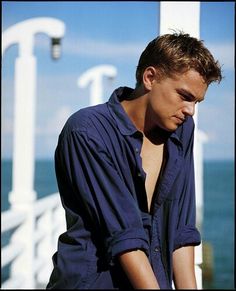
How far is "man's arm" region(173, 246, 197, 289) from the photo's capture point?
1.83 meters

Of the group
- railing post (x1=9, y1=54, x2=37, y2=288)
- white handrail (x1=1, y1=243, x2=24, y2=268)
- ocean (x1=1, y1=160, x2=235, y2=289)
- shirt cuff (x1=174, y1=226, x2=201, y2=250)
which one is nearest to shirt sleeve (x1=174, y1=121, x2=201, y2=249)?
shirt cuff (x1=174, y1=226, x2=201, y2=250)

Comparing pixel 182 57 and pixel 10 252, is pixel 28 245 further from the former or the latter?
pixel 182 57

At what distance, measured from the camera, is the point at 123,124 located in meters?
1.74

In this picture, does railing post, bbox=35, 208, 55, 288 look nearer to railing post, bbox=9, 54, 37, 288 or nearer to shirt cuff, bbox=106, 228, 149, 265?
railing post, bbox=9, 54, 37, 288

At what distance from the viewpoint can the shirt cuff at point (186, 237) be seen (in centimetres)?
184

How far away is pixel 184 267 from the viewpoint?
184 centimetres

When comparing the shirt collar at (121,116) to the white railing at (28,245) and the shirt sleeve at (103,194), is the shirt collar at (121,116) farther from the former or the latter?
the white railing at (28,245)

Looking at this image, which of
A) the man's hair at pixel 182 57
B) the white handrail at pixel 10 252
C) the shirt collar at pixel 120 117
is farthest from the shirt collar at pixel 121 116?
the white handrail at pixel 10 252

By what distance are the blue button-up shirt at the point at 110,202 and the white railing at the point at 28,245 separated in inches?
107

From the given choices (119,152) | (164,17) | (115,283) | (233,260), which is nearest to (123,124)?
(119,152)

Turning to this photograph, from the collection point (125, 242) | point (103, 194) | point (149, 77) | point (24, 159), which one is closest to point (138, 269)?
point (125, 242)

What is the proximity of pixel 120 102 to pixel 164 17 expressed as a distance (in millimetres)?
585

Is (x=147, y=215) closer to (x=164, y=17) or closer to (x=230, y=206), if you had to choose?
(x=164, y=17)

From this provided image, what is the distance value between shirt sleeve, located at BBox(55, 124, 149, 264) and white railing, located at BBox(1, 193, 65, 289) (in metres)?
2.82
